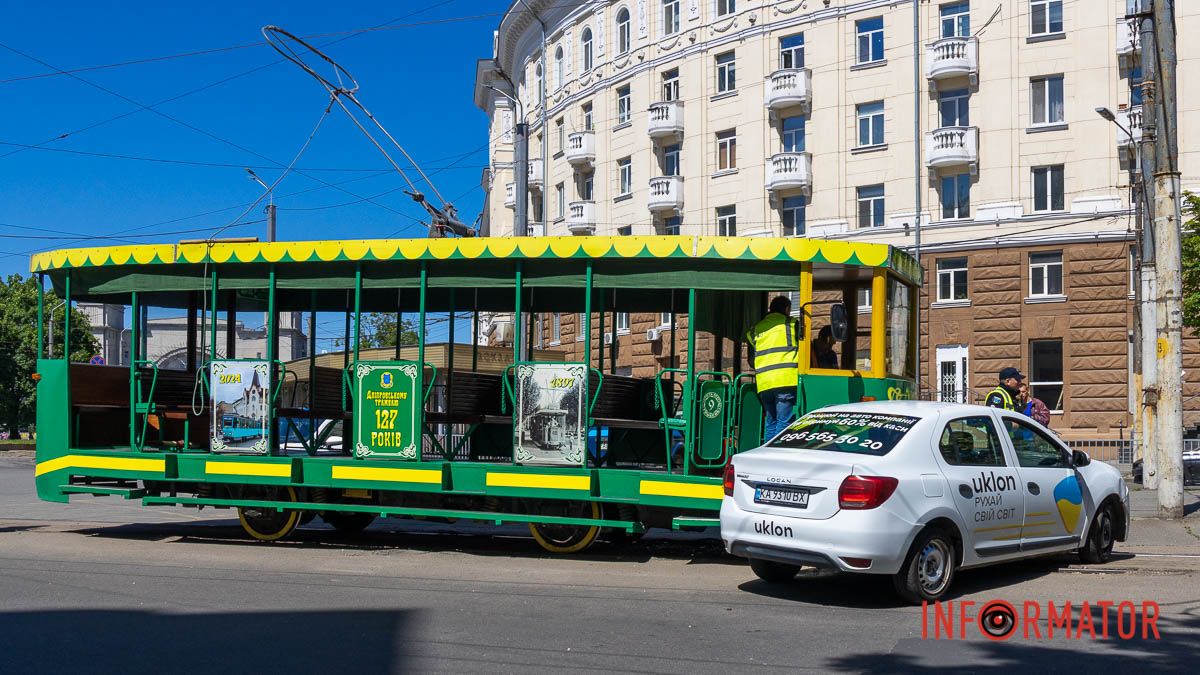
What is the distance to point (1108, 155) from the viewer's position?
3272cm

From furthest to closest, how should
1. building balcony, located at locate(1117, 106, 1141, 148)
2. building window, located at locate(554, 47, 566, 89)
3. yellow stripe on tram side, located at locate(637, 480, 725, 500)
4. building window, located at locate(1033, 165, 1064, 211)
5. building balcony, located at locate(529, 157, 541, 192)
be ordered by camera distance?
building balcony, located at locate(529, 157, 541, 192), building window, located at locate(554, 47, 566, 89), building window, located at locate(1033, 165, 1064, 211), building balcony, located at locate(1117, 106, 1141, 148), yellow stripe on tram side, located at locate(637, 480, 725, 500)

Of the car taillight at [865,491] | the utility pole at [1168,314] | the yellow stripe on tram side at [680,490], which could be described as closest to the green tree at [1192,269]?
the utility pole at [1168,314]

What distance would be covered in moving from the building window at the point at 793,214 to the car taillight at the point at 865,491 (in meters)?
29.2

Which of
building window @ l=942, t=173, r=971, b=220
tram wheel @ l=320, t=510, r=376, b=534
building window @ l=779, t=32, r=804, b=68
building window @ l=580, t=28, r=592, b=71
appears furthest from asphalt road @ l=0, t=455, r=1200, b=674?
building window @ l=580, t=28, r=592, b=71

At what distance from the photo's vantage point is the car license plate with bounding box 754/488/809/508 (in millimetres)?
8875

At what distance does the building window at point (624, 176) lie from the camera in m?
42.2

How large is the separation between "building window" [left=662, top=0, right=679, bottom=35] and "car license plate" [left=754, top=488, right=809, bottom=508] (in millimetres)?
33056

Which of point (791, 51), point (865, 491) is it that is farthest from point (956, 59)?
point (865, 491)

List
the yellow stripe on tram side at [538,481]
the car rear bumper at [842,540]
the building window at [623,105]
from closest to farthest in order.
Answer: the car rear bumper at [842,540] < the yellow stripe on tram side at [538,481] < the building window at [623,105]

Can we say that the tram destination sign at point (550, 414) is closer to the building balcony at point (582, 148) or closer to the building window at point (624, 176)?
the building window at point (624, 176)

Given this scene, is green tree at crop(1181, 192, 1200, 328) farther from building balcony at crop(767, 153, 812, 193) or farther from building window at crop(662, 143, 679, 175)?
building window at crop(662, 143, 679, 175)

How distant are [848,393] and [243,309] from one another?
7.76m

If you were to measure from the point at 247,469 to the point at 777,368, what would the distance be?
5450 mm

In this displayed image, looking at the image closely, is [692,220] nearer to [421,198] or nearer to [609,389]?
[421,198]
